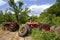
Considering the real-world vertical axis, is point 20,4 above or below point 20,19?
above

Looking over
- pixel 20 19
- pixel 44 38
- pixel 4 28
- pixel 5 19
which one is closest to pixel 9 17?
pixel 5 19

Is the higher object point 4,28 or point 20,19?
point 4,28

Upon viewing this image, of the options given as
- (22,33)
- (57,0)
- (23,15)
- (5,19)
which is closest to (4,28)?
(22,33)

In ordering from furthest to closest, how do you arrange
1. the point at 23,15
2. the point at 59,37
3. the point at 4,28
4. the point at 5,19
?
1. the point at 23,15
2. the point at 5,19
3. the point at 4,28
4. the point at 59,37

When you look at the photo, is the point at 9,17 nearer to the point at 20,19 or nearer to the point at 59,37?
the point at 20,19

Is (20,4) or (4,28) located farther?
(20,4)

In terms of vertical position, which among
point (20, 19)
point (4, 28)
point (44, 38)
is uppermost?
point (44, 38)

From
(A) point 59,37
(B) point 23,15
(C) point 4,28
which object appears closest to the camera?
(A) point 59,37

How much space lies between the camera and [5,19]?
98.2 feet

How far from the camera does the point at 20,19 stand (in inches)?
1275

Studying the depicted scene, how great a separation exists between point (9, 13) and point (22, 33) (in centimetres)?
1930

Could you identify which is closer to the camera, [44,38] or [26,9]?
[44,38]

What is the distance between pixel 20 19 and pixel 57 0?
13841 millimetres

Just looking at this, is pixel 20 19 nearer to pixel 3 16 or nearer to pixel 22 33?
pixel 3 16
